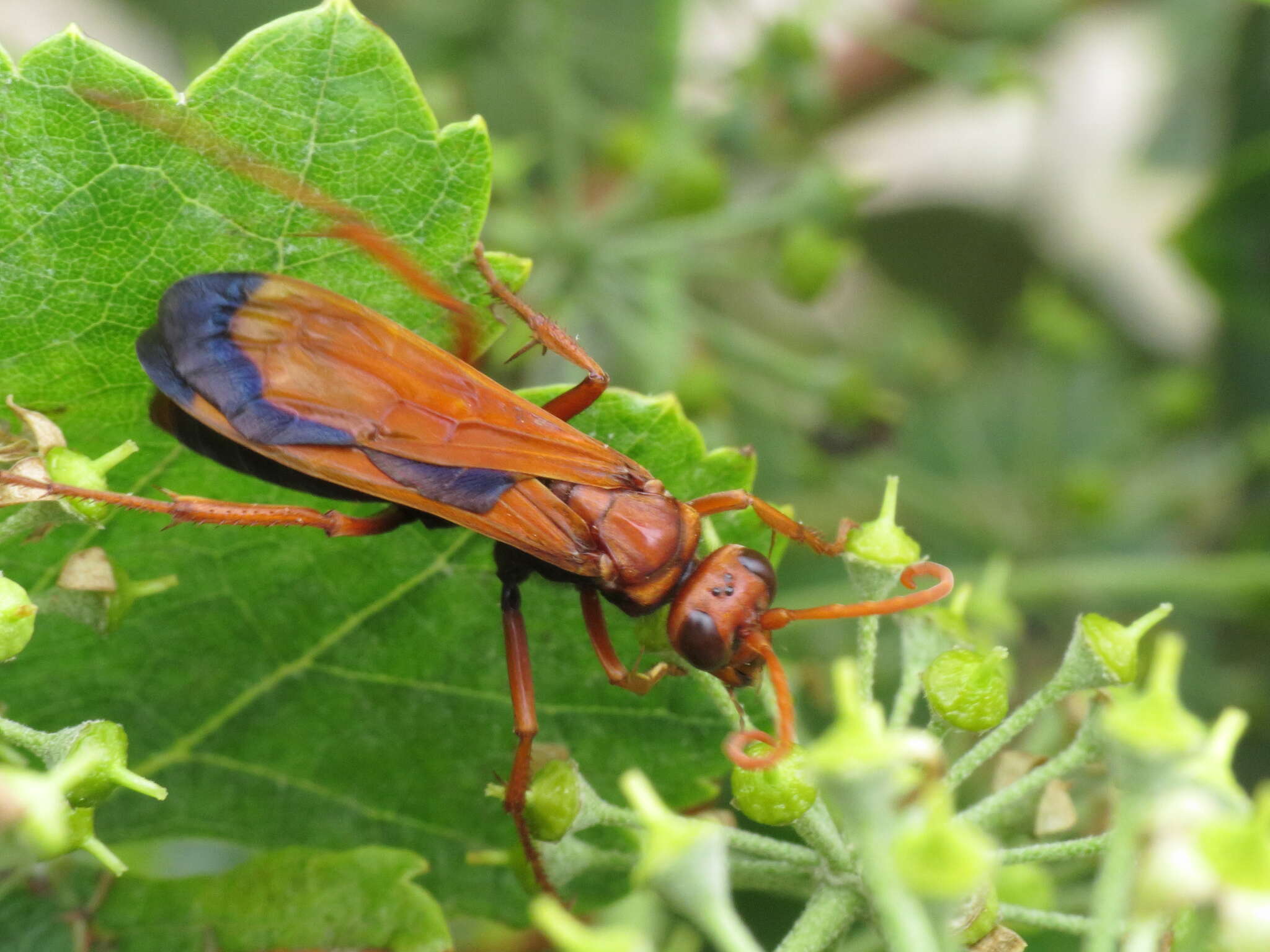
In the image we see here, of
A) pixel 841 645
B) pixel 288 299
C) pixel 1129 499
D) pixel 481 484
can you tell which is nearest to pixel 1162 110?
pixel 1129 499

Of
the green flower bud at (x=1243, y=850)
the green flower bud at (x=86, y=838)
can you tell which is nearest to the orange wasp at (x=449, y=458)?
the green flower bud at (x=86, y=838)

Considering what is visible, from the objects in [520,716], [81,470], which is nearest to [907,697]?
[520,716]

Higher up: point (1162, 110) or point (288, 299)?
point (1162, 110)

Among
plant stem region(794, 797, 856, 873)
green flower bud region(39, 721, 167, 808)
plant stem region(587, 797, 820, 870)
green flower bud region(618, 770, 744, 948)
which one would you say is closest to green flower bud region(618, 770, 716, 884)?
green flower bud region(618, 770, 744, 948)

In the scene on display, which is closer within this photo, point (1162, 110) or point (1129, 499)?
point (1129, 499)

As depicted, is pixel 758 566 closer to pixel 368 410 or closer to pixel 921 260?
pixel 368 410

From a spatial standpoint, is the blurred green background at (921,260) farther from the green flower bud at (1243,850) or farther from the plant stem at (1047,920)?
the green flower bud at (1243,850)

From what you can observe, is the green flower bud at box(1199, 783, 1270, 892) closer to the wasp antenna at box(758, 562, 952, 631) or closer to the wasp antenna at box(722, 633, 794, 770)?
the wasp antenna at box(722, 633, 794, 770)

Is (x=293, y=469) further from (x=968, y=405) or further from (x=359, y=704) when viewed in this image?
(x=968, y=405)
